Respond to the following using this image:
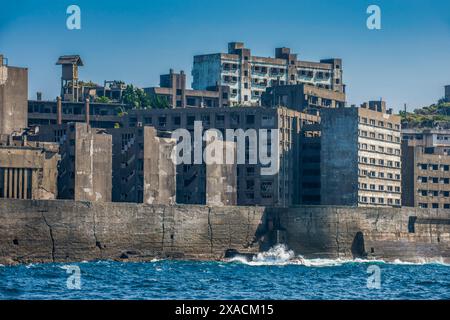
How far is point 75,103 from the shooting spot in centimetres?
14300

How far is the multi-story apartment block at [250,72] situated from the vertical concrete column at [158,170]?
4981 cm

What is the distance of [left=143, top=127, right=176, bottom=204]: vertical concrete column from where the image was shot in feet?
361

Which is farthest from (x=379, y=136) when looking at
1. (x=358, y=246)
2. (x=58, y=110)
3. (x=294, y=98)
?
(x=58, y=110)

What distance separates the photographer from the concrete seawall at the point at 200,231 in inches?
3484

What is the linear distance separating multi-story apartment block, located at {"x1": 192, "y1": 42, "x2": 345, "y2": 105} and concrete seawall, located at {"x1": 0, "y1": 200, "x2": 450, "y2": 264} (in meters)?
51.8

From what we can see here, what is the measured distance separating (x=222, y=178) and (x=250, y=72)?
Result: 54.9m

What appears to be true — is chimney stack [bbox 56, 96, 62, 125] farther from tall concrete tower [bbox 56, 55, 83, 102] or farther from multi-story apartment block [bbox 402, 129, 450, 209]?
multi-story apartment block [bbox 402, 129, 450, 209]

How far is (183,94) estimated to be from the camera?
6048 inches

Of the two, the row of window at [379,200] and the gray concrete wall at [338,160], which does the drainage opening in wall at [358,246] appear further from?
the row of window at [379,200]

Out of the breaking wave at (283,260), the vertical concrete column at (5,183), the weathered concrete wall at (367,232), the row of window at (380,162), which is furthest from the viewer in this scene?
the row of window at (380,162)

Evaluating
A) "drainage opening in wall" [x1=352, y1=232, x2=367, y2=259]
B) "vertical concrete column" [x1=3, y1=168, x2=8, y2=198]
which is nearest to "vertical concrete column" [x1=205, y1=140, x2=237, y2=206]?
"drainage opening in wall" [x1=352, y1=232, x2=367, y2=259]

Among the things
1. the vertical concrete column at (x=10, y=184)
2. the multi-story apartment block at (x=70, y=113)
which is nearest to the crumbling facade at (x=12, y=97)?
the multi-story apartment block at (x=70, y=113)
